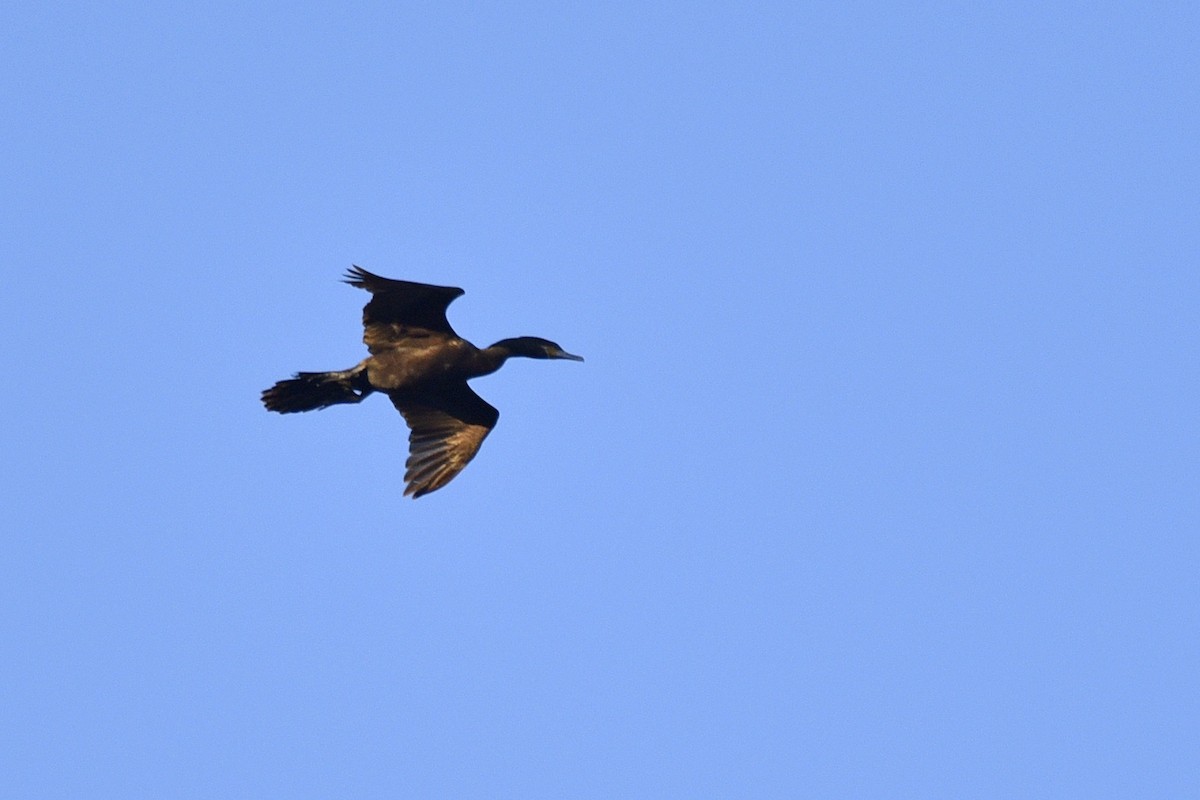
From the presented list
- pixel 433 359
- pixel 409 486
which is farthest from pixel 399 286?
pixel 409 486

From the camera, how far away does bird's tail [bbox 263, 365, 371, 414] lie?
1955 centimetres

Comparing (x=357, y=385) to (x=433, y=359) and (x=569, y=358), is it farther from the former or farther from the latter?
(x=569, y=358)

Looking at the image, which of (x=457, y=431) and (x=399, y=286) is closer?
(x=399, y=286)

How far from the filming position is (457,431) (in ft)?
66.6

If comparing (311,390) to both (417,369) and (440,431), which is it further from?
(440,431)

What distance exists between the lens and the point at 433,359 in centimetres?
1964

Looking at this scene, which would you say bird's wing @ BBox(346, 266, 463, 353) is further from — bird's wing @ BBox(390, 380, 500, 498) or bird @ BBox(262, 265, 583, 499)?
bird's wing @ BBox(390, 380, 500, 498)

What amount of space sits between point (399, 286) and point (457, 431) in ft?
6.13

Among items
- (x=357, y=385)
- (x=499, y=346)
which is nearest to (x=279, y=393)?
(x=357, y=385)

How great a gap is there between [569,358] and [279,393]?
275 cm

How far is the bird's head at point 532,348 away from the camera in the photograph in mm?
19781

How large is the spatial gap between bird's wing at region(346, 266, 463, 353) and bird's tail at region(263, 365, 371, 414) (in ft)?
1.14

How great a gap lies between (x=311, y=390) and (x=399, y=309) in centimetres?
116

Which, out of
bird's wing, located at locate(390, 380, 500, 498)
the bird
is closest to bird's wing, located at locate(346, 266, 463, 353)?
the bird
